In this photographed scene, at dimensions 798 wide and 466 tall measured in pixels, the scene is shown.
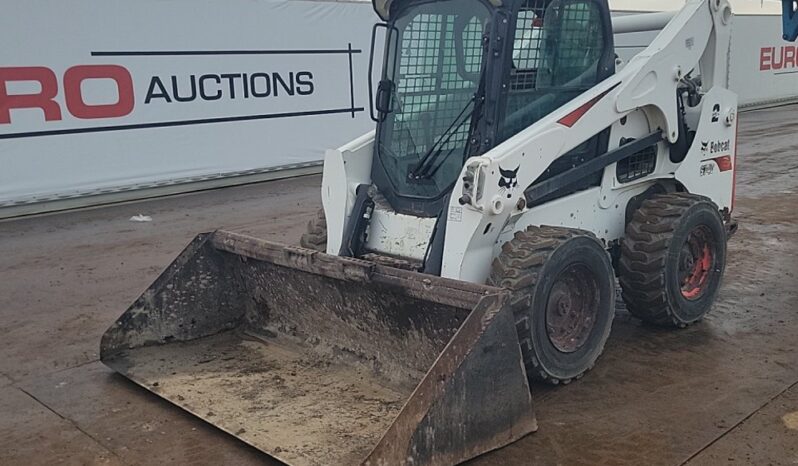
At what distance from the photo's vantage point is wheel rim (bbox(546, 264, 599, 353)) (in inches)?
168

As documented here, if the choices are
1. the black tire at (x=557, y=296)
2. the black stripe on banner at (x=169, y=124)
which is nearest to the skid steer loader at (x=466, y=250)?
the black tire at (x=557, y=296)

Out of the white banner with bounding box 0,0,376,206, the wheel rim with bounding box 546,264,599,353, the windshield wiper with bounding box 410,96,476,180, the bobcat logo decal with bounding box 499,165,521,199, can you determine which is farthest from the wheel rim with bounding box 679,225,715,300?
the white banner with bounding box 0,0,376,206

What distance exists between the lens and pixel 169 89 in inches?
433

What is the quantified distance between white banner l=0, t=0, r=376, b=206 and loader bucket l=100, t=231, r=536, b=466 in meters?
6.01

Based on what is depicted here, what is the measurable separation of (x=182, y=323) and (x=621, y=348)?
2.59 meters

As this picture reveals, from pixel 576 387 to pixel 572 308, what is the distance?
1.35ft

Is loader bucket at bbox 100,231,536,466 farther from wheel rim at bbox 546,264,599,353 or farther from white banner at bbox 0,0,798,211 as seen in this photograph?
white banner at bbox 0,0,798,211

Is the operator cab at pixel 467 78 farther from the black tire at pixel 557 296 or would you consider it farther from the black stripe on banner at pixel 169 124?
the black stripe on banner at pixel 169 124

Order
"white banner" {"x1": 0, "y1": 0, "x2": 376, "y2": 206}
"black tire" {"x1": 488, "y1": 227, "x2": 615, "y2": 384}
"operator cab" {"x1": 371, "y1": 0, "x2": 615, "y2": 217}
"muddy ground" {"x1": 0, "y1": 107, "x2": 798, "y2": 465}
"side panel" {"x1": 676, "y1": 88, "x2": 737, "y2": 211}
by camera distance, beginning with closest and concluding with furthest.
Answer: "muddy ground" {"x1": 0, "y1": 107, "x2": 798, "y2": 465}, "black tire" {"x1": 488, "y1": 227, "x2": 615, "y2": 384}, "operator cab" {"x1": 371, "y1": 0, "x2": 615, "y2": 217}, "side panel" {"x1": 676, "y1": 88, "x2": 737, "y2": 211}, "white banner" {"x1": 0, "y1": 0, "x2": 376, "y2": 206}

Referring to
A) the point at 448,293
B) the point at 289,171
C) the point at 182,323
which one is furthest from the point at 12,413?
the point at 289,171

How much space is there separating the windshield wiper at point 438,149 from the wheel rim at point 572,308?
0.95 meters

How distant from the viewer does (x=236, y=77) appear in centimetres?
1160

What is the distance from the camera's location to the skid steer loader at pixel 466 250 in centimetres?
382

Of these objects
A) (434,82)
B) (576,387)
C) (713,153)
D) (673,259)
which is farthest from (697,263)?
(434,82)
